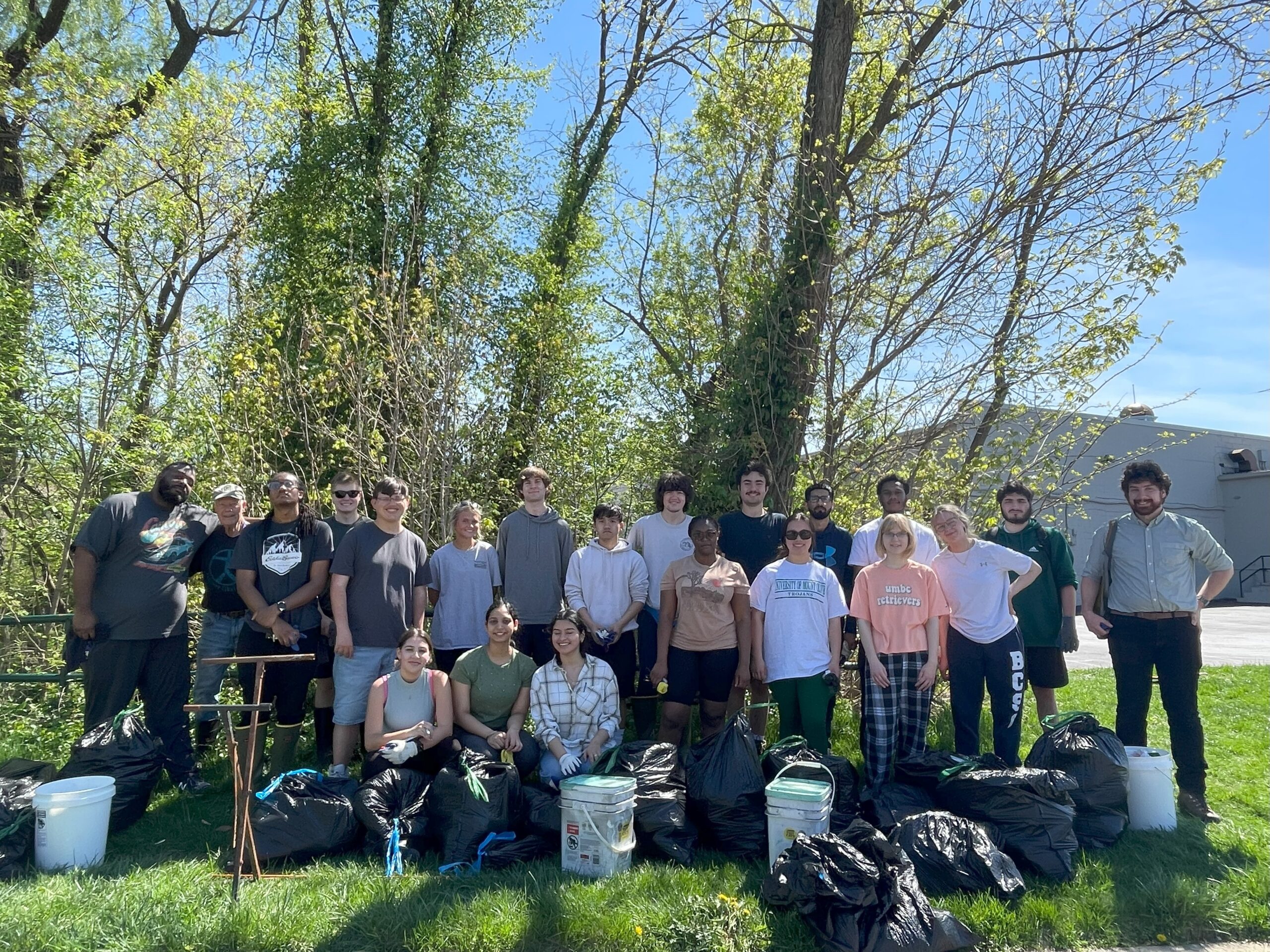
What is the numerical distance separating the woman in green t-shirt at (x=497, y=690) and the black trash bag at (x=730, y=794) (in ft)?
3.38

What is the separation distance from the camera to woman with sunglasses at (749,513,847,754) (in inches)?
186

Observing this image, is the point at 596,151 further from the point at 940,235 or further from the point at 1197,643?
the point at 1197,643

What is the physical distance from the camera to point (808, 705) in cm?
473

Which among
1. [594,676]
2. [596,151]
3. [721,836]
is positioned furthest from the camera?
[596,151]

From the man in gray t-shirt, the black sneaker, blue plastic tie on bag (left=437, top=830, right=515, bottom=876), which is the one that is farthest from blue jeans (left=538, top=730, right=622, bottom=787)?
the black sneaker

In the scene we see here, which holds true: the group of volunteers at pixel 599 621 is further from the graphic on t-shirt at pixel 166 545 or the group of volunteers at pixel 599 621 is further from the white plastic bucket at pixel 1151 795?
the white plastic bucket at pixel 1151 795

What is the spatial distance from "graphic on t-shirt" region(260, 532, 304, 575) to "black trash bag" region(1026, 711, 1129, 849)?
14.5ft

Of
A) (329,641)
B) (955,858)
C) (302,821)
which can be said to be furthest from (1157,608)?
(329,641)

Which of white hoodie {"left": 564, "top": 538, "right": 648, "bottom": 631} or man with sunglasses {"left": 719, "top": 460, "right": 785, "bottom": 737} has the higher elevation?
man with sunglasses {"left": 719, "top": 460, "right": 785, "bottom": 737}

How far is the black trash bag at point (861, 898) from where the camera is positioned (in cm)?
301

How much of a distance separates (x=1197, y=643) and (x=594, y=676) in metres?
3.54

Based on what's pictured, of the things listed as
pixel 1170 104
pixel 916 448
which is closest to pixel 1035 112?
pixel 1170 104

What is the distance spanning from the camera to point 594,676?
468cm

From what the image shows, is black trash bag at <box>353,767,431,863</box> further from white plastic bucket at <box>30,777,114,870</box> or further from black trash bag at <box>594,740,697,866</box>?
white plastic bucket at <box>30,777,114,870</box>
